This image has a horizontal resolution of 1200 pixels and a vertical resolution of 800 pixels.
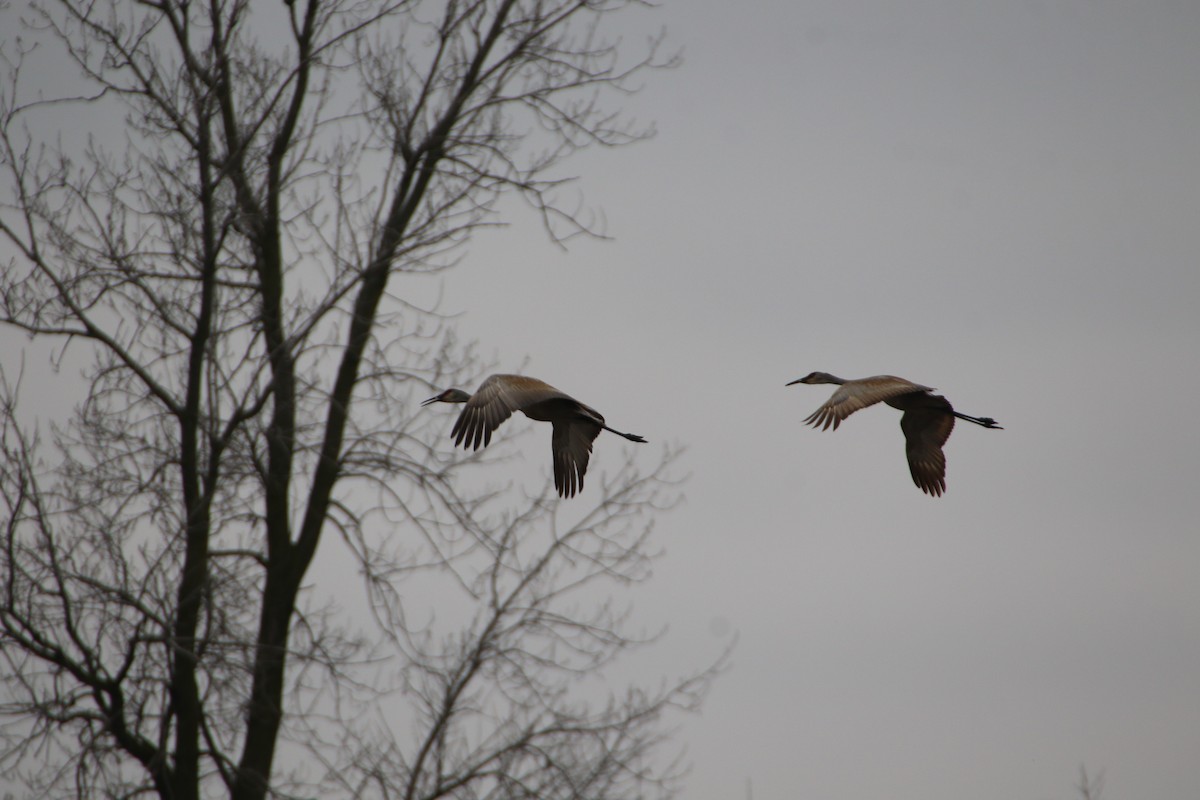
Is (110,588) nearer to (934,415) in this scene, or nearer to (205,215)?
(205,215)

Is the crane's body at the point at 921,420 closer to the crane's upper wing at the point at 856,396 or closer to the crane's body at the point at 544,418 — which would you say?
the crane's upper wing at the point at 856,396

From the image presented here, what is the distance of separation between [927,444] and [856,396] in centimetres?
168

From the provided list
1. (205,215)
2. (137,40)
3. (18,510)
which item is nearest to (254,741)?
(18,510)

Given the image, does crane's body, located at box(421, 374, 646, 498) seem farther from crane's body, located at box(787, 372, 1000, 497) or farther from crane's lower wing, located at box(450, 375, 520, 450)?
crane's body, located at box(787, 372, 1000, 497)

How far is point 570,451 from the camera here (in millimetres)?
10203

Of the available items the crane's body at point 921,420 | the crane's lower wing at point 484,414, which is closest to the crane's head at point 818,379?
the crane's body at point 921,420

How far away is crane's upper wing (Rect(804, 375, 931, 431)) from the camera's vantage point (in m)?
8.54

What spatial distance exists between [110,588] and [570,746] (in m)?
3.57

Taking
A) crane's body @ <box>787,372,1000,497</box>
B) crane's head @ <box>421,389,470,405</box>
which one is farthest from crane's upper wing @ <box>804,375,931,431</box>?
crane's head @ <box>421,389,470,405</box>

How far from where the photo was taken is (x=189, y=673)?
40.2 feet

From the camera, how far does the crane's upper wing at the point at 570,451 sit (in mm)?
10126

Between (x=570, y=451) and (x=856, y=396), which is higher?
(x=570, y=451)

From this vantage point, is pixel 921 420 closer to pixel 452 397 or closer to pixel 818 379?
pixel 818 379

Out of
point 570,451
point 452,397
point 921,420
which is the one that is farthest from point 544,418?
point 921,420
